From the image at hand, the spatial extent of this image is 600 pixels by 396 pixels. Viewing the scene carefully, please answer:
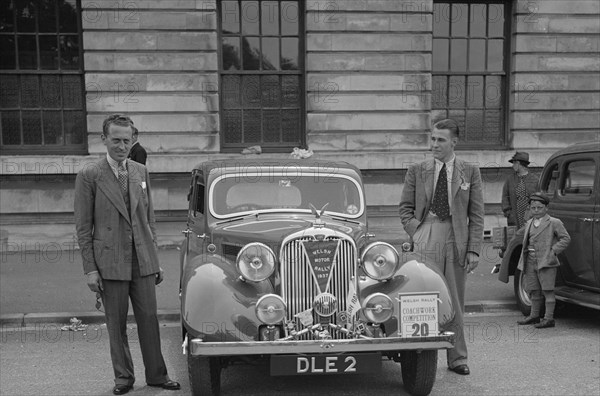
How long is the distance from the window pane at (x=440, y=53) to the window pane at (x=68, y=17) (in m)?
7.31

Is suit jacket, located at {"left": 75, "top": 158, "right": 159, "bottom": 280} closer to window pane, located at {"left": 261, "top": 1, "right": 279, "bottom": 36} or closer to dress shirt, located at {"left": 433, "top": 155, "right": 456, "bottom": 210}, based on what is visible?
dress shirt, located at {"left": 433, "top": 155, "right": 456, "bottom": 210}

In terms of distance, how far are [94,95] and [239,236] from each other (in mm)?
8000

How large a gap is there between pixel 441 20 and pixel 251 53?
13.3ft

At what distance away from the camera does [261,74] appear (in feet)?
41.8

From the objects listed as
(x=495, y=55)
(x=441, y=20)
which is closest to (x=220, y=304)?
(x=441, y=20)

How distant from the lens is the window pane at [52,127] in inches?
490

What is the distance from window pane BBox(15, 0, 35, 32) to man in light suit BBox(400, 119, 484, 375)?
9695mm

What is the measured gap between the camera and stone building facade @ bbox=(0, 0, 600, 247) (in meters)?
11.9

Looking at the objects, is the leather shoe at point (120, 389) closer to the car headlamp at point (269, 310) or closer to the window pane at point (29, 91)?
the car headlamp at point (269, 310)

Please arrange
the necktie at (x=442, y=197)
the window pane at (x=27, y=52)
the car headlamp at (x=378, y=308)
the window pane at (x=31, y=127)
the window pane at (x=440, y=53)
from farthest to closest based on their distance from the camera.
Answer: the window pane at (x=440, y=53) < the window pane at (x=31, y=127) < the window pane at (x=27, y=52) < the necktie at (x=442, y=197) < the car headlamp at (x=378, y=308)

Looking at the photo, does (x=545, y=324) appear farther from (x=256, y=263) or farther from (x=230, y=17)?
(x=230, y=17)

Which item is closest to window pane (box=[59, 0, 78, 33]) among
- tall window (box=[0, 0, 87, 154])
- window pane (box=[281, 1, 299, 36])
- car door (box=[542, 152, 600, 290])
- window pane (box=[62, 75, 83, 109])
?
tall window (box=[0, 0, 87, 154])

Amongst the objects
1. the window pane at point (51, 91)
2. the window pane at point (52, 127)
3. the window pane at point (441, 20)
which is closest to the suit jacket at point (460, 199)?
the window pane at point (441, 20)

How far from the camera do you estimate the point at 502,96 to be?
13.5m
